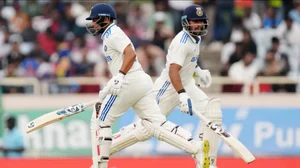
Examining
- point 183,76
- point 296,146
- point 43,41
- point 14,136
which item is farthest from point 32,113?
point 183,76

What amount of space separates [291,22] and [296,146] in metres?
2.61

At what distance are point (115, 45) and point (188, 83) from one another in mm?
993

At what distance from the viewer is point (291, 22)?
46.6 ft

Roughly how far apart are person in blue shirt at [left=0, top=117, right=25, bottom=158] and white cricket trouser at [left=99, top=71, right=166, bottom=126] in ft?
12.7

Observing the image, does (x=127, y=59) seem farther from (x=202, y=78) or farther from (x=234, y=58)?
(x=234, y=58)

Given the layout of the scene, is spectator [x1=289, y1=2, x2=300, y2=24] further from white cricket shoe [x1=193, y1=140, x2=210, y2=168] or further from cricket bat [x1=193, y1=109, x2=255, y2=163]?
white cricket shoe [x1=193, y1=140, x2=210, y2=168]

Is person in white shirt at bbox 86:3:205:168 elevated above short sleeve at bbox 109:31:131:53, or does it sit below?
below

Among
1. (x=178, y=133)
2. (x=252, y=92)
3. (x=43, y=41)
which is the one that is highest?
(x=43, y=41)

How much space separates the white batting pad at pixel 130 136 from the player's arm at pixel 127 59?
67 centimetres

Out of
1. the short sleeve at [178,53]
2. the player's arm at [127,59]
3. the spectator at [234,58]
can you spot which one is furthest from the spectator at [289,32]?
the player's arm at [127,59]

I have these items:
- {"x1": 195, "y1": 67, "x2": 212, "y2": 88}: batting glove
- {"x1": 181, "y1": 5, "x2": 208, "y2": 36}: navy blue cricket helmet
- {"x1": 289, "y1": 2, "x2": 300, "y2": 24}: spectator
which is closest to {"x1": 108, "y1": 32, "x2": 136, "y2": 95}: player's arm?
{"x1": 181, "y1": 5, "x2": 208, "y2": 36}: navy blue cricket helmet

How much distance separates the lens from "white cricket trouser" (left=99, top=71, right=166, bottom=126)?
27.5 feet

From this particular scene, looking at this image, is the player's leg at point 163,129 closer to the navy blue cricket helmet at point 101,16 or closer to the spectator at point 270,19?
the navy blue cricket helmet at point 101,16

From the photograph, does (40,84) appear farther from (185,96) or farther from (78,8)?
(185,96)
